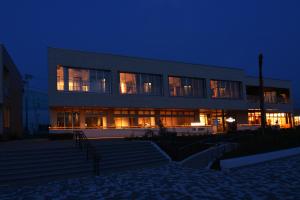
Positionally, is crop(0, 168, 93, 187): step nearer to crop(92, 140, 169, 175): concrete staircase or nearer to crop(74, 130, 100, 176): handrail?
crop(74, 130, 100, 176): handrail

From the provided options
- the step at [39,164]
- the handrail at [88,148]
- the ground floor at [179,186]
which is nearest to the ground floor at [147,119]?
the handrail at [88,148]

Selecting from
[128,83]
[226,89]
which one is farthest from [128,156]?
[226,89]

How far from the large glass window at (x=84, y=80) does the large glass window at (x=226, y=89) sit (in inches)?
607

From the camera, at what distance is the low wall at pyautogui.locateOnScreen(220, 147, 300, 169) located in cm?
1739

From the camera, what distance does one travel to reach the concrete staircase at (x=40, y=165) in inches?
616

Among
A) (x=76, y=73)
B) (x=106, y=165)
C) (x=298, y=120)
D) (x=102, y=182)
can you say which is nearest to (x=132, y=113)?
(x=76, y=73)

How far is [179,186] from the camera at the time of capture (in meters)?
13.1

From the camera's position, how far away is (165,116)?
1706 inches

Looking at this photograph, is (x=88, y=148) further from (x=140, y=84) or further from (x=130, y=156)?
(x=140, y=84)

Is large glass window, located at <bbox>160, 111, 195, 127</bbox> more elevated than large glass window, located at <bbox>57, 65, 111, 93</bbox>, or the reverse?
large glass window, located at <bbox>57, 65, 111, 93</bbox>

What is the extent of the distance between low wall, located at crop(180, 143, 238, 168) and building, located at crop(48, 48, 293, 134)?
49.8ft

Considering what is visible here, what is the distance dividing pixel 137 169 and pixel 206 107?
2710 cm

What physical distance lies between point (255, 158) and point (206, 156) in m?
3.62

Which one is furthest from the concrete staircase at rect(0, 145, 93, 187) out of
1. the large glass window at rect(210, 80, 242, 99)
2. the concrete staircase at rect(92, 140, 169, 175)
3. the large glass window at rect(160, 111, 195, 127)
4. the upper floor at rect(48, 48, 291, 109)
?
the large glass window at rect(210, 80, 242, 99)
